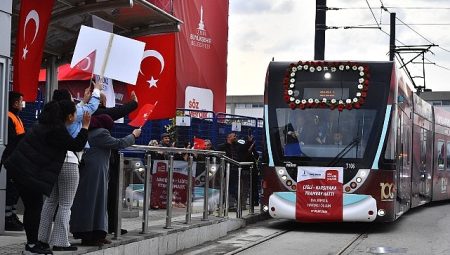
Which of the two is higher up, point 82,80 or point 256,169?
point 82,80

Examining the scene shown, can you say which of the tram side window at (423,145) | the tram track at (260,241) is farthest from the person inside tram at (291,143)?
the tram side window at (423,145)

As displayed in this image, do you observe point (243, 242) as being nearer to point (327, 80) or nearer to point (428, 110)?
point (327, 80)

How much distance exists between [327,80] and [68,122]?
294 inches

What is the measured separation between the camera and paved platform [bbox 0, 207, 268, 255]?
7.68m

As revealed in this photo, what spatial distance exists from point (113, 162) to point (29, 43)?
2.00 m

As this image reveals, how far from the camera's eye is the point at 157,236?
357 inches

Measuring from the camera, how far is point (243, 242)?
11.3m

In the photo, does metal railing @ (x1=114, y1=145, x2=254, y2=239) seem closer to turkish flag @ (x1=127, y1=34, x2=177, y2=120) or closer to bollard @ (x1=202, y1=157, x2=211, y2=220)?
bollard @ (x1=202, y1=157, x2=211, y2=220)

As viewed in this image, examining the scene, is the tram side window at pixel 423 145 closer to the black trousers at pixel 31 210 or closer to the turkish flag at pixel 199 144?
the turkish flag at pixel 199 144

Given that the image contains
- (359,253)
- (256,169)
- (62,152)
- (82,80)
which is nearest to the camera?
(62,152)

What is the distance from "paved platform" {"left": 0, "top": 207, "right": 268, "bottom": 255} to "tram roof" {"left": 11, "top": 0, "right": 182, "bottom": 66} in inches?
115

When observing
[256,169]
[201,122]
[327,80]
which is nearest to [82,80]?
[201,122]

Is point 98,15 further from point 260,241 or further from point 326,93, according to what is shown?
point 326,93

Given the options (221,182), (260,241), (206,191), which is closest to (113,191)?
(206,191)
